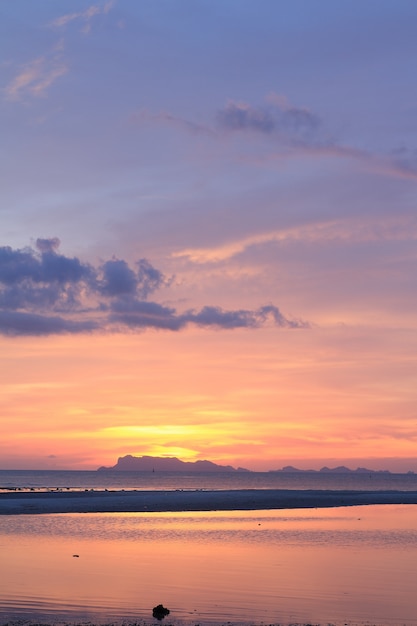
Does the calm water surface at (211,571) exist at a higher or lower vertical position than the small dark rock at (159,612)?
lower

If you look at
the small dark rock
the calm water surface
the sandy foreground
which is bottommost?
the sandy foreground

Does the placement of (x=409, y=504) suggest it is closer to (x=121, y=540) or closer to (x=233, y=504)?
(x=233, y=504)

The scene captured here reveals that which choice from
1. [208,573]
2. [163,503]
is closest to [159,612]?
[208,573]

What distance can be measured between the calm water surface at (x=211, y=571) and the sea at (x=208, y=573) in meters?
0.05

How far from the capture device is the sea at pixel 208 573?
24062 mm

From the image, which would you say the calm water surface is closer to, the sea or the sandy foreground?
the sea

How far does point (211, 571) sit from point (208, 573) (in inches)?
24.4

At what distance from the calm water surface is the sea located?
0.05m

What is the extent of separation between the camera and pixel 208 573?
105 feet

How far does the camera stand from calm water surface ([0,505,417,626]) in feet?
80.4

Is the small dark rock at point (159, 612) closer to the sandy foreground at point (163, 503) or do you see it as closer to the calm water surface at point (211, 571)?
the calm water surface at point (211, 571)

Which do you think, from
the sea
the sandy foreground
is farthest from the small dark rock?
the sandy foreground

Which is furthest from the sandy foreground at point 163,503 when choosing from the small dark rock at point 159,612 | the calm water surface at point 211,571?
the small dark rock at point 159,612

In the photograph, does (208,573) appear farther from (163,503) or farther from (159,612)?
(163,503)
